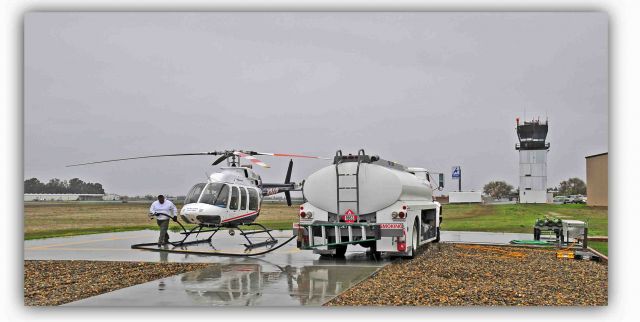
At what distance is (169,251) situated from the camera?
1762 centimetres

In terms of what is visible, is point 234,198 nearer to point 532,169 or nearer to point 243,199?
point 243,199

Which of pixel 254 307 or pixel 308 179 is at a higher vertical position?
pixel 308 179

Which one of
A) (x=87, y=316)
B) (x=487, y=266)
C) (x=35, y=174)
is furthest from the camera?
(x=487, y=266)

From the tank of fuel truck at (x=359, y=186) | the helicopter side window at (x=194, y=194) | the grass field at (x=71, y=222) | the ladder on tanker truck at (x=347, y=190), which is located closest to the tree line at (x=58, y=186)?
the grass field at (x=71, y=222)

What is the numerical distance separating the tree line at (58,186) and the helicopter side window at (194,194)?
2436 mm

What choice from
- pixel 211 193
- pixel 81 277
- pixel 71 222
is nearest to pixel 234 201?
pixel 211 193

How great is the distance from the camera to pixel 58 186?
16.2 m

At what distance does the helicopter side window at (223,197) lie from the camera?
1789 cm

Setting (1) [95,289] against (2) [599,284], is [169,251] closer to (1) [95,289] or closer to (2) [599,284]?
(1) [95,289]

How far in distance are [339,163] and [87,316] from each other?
8.01 meters

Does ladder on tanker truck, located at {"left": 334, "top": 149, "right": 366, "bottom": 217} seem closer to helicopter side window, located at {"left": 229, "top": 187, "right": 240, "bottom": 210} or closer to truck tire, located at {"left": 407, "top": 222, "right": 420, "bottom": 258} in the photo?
truck tire, located at {"left": 407, "top": 222, "right": 420, "bottom": 258}

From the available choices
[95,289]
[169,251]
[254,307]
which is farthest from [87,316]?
[169,251]

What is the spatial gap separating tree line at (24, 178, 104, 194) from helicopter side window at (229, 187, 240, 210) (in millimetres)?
3654

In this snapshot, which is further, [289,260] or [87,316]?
[289,260]
